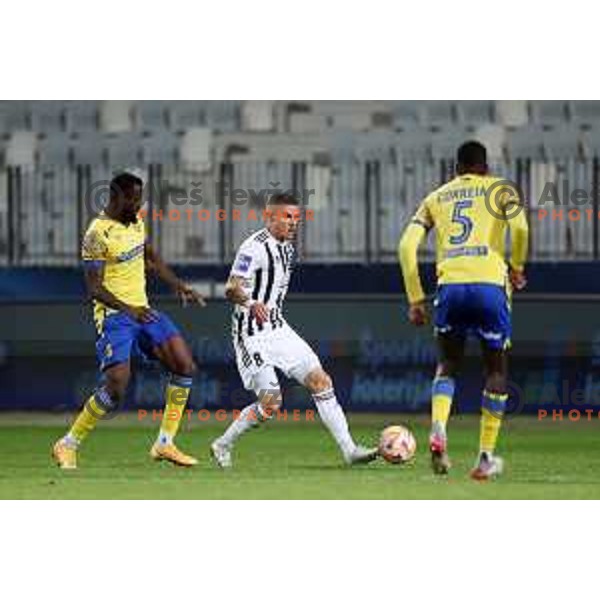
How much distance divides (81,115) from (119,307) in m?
12.6

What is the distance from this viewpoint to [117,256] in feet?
42.3

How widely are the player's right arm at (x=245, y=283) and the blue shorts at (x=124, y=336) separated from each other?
0.53 meters

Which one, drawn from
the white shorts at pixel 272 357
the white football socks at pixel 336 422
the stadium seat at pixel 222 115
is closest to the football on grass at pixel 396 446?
the white football socks at pixel 336 422

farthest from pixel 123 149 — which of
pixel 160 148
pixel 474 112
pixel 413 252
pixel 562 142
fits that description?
pixel 413 252

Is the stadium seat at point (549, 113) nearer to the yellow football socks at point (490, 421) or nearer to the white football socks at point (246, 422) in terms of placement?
the white football socks at point (246, 422)

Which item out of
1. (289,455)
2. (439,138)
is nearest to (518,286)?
(289,455)

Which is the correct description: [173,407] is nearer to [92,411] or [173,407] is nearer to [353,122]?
[92,411]

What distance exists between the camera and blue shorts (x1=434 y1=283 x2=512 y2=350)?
11.8m

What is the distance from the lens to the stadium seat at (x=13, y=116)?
2489 cm

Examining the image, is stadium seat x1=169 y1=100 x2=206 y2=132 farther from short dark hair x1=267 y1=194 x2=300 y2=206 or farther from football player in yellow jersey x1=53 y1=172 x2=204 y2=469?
short dark hair x1=267 y1=194 x2=300 y2=206

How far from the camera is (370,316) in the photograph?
19.5 m

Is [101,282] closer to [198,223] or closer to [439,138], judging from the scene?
[198,223]

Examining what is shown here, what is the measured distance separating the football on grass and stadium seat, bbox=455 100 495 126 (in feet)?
39.7

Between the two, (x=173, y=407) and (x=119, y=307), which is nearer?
(x=119, y=307)
